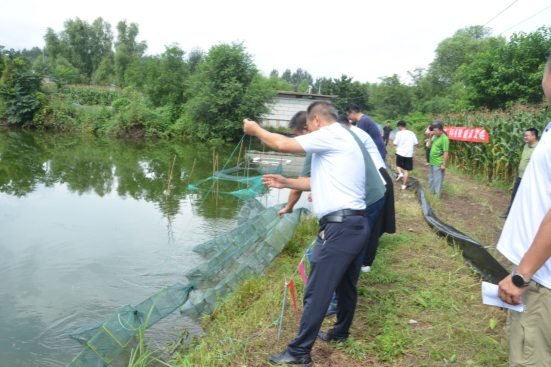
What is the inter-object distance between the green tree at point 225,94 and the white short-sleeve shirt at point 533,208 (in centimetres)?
2739

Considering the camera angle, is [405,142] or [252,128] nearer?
[252,128]

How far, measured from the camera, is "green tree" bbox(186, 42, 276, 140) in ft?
94.1

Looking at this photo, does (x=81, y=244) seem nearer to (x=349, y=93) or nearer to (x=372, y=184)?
(x=372, y=184)

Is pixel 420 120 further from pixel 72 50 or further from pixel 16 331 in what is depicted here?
pixel 72 50

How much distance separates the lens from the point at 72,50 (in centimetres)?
5866

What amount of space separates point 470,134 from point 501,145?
1.39 metres

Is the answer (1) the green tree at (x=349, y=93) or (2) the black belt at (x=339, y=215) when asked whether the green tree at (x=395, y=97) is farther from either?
(2) the black belt at (x=339, y=215)

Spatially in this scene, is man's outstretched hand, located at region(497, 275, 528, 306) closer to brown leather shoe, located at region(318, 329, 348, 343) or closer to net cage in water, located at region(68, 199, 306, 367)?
brown leather shoe, located at region(318, 329, 348, 343)

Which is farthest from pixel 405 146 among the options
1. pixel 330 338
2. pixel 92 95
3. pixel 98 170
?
pixel 92 95

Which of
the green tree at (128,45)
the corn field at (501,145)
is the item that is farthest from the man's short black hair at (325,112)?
the green tree at (128,45)

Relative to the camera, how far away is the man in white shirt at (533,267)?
148 centimetres

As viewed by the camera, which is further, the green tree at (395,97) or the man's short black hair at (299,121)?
the green tree at (395,97)

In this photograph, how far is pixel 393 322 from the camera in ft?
10.8

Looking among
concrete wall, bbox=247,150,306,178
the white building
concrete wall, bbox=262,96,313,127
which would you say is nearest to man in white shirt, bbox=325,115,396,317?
concrete wall, bbox=247,150,306,178
